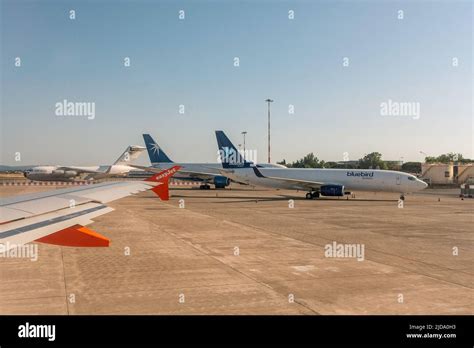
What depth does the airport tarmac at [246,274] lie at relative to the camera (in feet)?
26.2

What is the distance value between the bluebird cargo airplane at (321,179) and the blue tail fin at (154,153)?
18.9 meters

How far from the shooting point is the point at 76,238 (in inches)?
204

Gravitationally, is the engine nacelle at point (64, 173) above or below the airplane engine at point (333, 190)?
above

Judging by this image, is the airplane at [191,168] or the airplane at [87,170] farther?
the airplane at [87,170]

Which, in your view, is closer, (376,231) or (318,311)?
(318,311)

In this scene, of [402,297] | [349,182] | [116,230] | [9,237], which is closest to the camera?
[9,237]

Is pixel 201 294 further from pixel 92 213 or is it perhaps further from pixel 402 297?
pixel 402 297

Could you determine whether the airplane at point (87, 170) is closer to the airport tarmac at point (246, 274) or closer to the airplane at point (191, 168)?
the airplane at point (191, 168)

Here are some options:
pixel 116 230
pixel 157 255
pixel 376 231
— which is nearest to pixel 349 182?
pixel 376 231

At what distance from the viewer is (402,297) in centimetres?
866

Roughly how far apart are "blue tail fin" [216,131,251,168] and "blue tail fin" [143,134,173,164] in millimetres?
17020

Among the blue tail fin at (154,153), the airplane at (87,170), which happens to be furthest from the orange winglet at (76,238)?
the airplane at (87,170)

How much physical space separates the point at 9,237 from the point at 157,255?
8615mm
